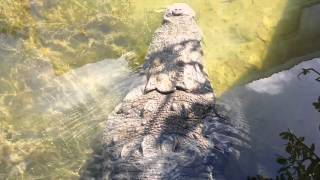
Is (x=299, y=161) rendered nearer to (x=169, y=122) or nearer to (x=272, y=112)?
(x=272, y=112)

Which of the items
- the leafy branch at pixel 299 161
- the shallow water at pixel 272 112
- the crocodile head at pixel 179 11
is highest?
the crocodile head at pixel 179 11

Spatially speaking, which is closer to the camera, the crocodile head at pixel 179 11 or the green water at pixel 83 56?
the green water at pixel 83 56

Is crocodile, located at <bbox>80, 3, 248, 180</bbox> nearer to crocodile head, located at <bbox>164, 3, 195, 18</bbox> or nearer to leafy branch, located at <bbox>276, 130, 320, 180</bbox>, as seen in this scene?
crocodile head, located at <bbox>164, 3, 195, 18</bbox>

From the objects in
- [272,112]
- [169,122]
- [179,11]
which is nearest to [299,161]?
[272,112]

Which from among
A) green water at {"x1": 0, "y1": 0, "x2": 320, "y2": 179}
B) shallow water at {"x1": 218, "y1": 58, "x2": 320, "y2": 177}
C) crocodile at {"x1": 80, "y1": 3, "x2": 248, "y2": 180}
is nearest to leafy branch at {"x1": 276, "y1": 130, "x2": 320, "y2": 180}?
shallow water at {"x1": 218, "y1": 58, "x2": 320, "y2": 177}

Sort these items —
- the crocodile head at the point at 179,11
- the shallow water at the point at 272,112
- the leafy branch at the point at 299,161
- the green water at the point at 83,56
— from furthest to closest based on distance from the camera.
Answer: the crocodile head at the point at 179,11
the green water at the point at 83,56
the shallow water at the point at 272,112
the leafy branch at the point at 299,161

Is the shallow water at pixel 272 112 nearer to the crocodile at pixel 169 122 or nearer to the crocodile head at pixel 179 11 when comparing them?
the crocodile at pixel 169 122

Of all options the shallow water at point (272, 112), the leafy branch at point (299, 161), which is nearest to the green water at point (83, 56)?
the shallow water at point (272, 112)
